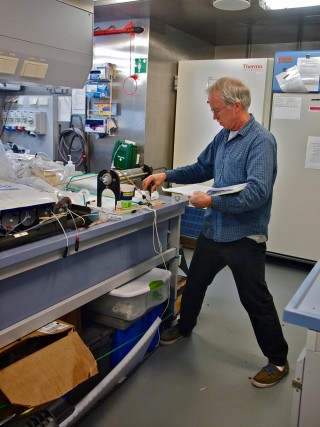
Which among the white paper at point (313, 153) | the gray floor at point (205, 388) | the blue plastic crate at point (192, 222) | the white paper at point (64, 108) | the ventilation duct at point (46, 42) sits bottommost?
the gray floor at point (205, 388)

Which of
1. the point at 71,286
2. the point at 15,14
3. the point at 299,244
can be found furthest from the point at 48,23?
the point at 299,244

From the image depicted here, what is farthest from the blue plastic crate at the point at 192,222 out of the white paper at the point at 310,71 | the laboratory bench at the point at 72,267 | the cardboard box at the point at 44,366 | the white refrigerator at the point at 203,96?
the cardboard box at the point at 44,366

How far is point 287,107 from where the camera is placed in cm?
347

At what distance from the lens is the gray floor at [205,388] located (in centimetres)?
184

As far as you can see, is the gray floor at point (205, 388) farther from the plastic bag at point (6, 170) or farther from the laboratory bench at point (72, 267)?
the plastic bag at point (6, 170)

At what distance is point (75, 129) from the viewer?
4.20 m

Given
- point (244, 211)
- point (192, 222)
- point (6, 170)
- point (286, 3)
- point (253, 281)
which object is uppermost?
point (286, 3)

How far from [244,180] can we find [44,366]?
121 cm

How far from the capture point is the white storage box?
1.96 metres

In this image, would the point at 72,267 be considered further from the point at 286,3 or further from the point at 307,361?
the point at 286,3

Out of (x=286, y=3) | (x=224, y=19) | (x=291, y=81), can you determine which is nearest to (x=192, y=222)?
(x=291, y=81)

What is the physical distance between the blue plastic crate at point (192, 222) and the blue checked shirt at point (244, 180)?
1873 mm

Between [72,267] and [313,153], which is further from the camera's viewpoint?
[313,153]

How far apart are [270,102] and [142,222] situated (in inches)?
83.3
